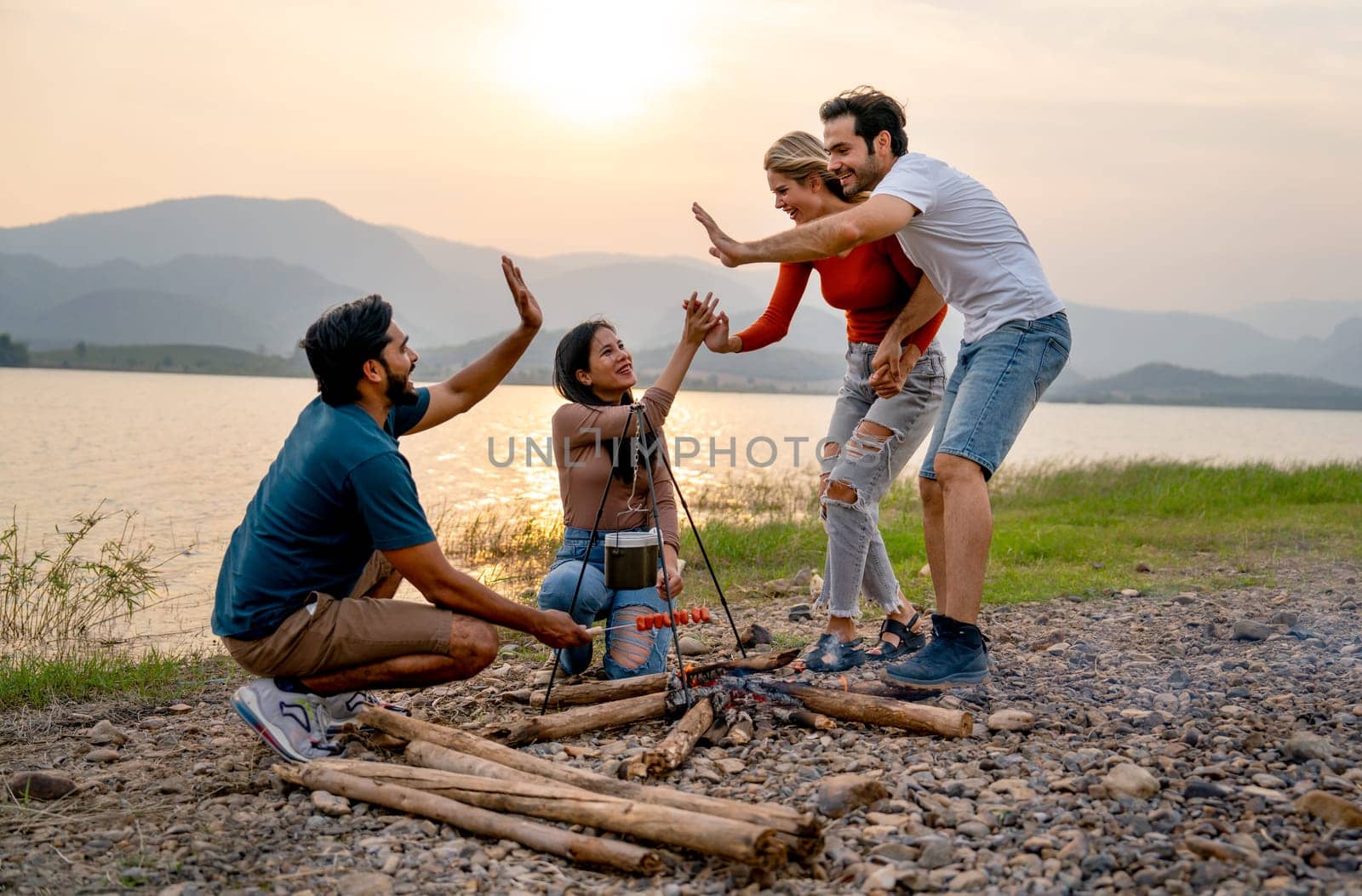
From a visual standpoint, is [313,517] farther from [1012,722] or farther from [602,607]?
[1012,722]

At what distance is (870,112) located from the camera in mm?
4926

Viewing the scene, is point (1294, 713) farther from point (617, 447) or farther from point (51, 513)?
point (51, 513)

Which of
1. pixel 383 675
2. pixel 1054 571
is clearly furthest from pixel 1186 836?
pixel 1054 571

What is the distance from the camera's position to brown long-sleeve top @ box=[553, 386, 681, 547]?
17.8ft

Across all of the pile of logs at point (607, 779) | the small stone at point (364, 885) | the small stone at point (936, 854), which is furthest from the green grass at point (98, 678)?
the small stone at point (936, 854)

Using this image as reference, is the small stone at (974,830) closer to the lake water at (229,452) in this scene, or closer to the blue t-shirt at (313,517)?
the blue t-shirt at (313,517)

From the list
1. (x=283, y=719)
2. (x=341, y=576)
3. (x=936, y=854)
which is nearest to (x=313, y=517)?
(x=341, y=576)

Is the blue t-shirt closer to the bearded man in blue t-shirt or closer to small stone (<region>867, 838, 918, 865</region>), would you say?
the bearded man in blue t-shirt

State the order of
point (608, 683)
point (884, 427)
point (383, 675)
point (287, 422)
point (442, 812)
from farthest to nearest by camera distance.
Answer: point (287, 422)
point (884, 427)
point (608, 683)
point (383, 675)
point (442, 812)

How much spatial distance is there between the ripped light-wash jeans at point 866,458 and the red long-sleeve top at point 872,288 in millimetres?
109

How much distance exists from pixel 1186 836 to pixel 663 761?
1.82m

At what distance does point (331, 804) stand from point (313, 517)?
1120mm

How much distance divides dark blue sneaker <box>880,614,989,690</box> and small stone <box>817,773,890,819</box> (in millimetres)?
1084

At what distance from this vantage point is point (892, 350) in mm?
5320
